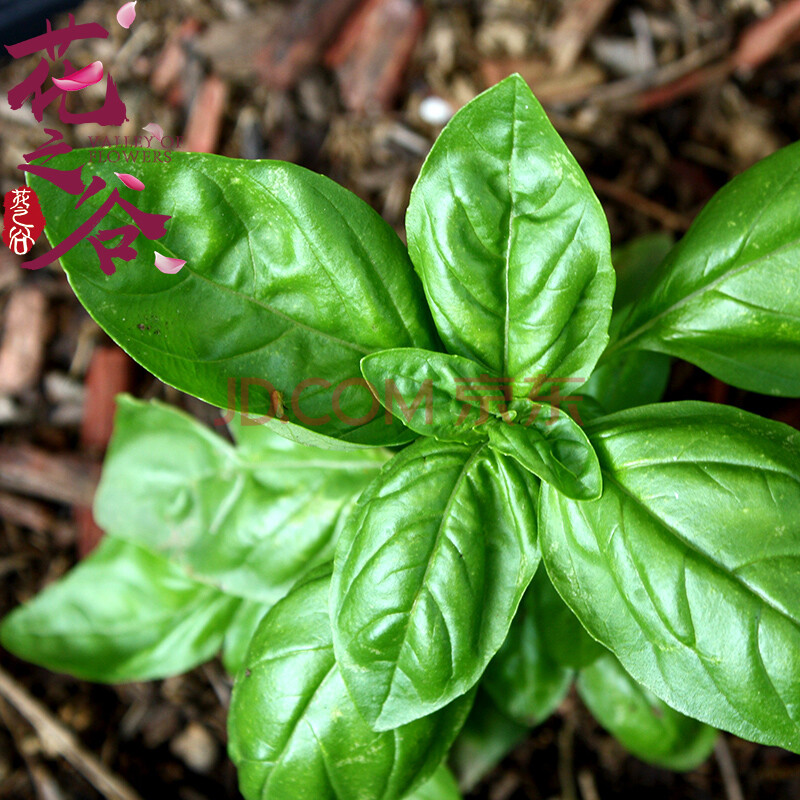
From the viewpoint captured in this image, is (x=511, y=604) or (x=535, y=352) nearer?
(x=511, y=604)

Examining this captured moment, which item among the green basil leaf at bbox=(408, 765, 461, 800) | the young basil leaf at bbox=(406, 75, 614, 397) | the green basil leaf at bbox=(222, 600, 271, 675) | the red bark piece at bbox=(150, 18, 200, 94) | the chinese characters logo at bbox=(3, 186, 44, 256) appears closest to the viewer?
the young basil leaf at bbox=(406, 75, 614, 397)

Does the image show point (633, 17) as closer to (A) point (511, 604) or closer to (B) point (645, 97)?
(B) point (645, 97)

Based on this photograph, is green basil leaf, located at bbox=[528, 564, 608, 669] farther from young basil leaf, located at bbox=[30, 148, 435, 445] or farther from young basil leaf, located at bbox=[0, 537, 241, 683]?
young basil leaf, located at bbox=[0, 537, 241, 683]

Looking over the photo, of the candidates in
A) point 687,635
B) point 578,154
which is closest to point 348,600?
point 687,635

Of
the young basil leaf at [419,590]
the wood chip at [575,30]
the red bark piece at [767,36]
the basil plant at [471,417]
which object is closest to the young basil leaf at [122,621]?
the basil plant at [471,417]

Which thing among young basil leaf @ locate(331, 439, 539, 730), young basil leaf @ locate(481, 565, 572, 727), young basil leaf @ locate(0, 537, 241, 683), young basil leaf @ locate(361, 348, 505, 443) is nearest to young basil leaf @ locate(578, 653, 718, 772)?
young basil leaf @ locate(481, 565, 572, 727)

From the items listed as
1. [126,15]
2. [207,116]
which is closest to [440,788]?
[207,116]

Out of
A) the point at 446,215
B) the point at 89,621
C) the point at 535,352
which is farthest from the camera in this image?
the point at 89,621
